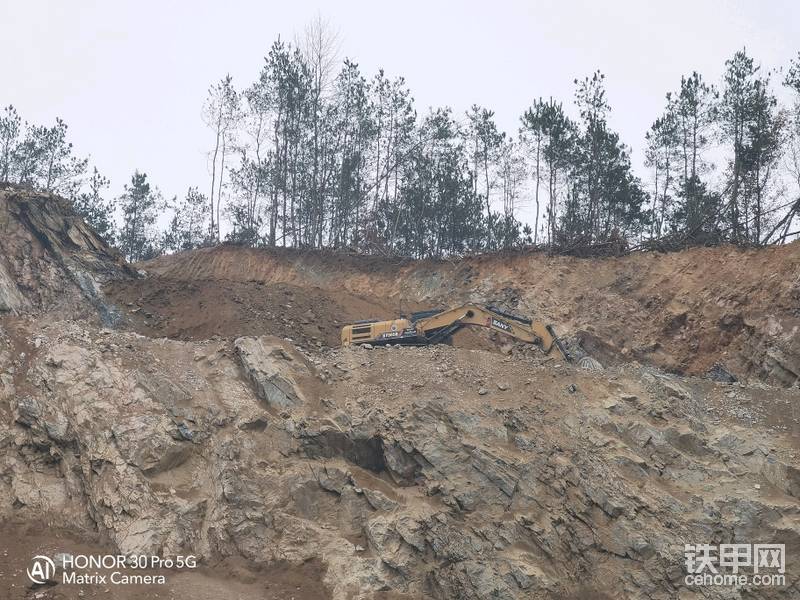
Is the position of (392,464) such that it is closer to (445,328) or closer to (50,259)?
(445,328)

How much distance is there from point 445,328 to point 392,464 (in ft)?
15.9

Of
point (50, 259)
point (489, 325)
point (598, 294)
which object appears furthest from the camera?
point (598, 294)

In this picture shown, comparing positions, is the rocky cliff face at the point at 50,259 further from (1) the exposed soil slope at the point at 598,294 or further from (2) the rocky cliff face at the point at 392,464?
(2) the rocky cliff face at the point at 392,464

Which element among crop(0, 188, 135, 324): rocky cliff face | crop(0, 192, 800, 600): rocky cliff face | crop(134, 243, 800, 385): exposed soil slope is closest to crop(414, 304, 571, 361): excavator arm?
crop(0, 192, 800, 600): rocky cliff face

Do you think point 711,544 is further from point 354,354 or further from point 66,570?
point 66,570

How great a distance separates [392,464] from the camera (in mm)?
15453

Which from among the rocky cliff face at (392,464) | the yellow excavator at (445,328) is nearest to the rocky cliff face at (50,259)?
the rocky cliff face at (392,464)

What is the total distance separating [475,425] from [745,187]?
18859 millimetres

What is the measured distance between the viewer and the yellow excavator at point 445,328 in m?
18.8

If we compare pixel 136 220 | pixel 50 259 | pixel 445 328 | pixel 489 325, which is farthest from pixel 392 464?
pixel 136 220

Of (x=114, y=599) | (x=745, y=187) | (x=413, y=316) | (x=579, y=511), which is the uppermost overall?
(x=745, y=187)

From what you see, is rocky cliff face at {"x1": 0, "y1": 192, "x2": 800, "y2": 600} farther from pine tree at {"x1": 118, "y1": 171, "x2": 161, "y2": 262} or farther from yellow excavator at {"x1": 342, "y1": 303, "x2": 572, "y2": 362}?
pine tree at {"x1": 118, "y1": 171, "x2": 161, "y2": 262}

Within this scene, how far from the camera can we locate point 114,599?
12359mm

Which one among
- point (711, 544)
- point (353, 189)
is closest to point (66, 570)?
point (711, 544)
